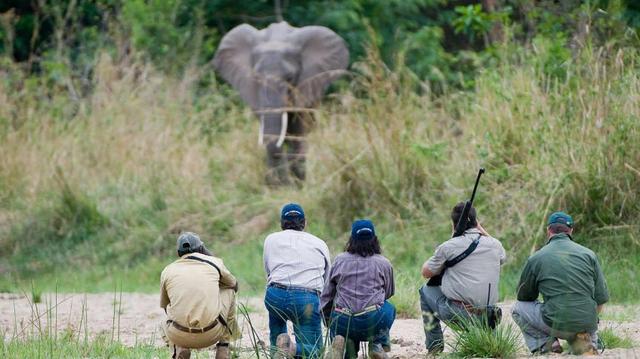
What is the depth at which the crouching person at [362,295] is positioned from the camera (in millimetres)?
8500

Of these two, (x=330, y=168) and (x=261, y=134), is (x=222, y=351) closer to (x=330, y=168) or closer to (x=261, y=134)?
(x=330, y=168)

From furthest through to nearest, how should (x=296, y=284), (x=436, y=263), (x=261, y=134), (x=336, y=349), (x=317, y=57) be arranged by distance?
(x=317, y=57) < (x=261, y=134) < (x=436, y=263) < (x=296, y=284) < (x=336, y=349)

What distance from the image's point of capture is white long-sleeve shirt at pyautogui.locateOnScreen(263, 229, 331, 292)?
29.1 ft

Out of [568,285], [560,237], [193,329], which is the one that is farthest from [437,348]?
[193,329]

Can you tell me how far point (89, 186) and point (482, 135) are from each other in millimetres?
5851

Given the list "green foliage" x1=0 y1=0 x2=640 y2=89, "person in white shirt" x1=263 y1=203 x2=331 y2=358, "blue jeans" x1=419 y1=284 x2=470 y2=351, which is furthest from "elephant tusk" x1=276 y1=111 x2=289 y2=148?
"person in white shirt" x1=263 y1=203 x2=331 y2=358

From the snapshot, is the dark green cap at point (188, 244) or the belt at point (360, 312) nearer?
the belt at point (360, 312)

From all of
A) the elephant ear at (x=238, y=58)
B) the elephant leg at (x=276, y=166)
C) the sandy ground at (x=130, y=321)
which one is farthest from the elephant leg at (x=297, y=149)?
the sandy ground at (x=130, y=321)

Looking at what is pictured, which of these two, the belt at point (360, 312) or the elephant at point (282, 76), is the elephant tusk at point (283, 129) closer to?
the elephant at point (282, 76)

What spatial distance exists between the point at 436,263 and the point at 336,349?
3.98ft

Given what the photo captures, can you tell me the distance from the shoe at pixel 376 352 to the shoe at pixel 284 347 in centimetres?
50

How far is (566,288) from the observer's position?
28.5 feet

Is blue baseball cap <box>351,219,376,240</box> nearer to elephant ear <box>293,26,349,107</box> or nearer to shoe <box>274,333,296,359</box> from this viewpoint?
shoe <box>274,333,296,359</box>

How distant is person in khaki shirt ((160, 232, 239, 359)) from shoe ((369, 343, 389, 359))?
3.10 feet
